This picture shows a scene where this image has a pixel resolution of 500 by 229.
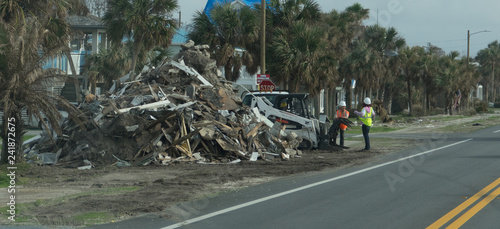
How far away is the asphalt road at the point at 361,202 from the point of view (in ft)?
27.8

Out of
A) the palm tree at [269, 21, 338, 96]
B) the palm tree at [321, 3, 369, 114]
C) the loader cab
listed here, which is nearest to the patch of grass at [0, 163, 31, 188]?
the loader cab

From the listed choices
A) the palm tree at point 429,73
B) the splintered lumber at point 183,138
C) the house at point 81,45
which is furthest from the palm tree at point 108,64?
the palm tree at point 429,73

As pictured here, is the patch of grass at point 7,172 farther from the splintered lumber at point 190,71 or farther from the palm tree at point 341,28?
the palm tree at point 341,28

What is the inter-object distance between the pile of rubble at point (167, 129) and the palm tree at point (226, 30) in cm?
1074

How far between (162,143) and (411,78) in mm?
→ 51399

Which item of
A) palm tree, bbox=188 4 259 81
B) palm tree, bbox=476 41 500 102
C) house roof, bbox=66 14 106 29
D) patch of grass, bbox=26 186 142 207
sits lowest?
patch of grass, bbox=26 186 142 207

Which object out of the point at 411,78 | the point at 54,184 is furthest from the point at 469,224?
the point at 411,78

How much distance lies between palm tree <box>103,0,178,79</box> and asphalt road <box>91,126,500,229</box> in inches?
649

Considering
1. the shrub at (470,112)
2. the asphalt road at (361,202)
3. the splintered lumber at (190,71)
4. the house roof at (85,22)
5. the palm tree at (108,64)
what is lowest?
the asphalt road at (361,202)

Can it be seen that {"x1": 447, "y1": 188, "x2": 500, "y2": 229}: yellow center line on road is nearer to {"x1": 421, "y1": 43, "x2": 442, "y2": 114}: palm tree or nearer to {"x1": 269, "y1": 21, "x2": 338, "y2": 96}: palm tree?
{"x1": 269, "y1": 21, "x2": 338, "y2": 96}: palm tree

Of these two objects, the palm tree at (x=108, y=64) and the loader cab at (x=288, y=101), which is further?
the palm tree at (x=108, y=64)

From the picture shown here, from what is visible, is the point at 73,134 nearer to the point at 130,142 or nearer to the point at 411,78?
the point at 130,142

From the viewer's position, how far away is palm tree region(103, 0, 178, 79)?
2867cm

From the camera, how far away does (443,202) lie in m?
9.97
